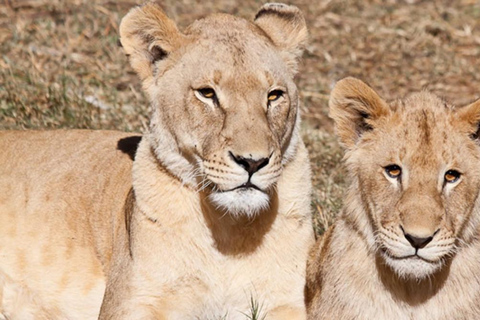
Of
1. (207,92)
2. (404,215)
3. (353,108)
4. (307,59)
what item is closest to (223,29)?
(207,92)

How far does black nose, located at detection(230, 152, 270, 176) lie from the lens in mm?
3533

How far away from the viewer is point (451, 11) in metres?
8.51

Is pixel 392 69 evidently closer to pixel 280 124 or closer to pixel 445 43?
pixel 445 43

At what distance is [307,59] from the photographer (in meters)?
7.55

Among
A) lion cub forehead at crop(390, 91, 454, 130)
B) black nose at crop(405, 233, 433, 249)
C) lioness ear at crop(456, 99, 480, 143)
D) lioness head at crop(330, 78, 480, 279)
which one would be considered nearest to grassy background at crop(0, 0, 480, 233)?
lioness head at crop(330, 78, 480, 279)

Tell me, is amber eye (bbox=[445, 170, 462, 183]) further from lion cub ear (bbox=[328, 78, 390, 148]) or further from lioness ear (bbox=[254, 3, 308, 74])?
lioness ear (bbox=[254, 3, 308, 74])

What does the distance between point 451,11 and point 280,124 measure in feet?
16.6

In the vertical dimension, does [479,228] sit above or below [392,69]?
above

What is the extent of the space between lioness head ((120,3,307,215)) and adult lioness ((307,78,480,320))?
30cm

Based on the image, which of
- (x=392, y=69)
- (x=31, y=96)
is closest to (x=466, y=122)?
(x=31, y=96)

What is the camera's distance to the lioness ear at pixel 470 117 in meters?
3.67

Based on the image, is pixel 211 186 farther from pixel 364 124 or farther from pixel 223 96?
pixel 364 124

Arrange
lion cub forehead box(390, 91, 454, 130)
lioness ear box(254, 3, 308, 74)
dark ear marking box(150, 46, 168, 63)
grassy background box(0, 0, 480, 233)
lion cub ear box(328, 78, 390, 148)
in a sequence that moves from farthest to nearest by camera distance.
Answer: grassy background box(0, 0, 480, 233) < lioness ear box(254, 3, 308, 74) < dark ear marking box(150, 46, 168, 63) < lion cub ear box(328, 78, 390, 148) < lion cub forehead box(390, 91, 454, 130)

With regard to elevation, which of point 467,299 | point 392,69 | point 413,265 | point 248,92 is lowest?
point 392,69
